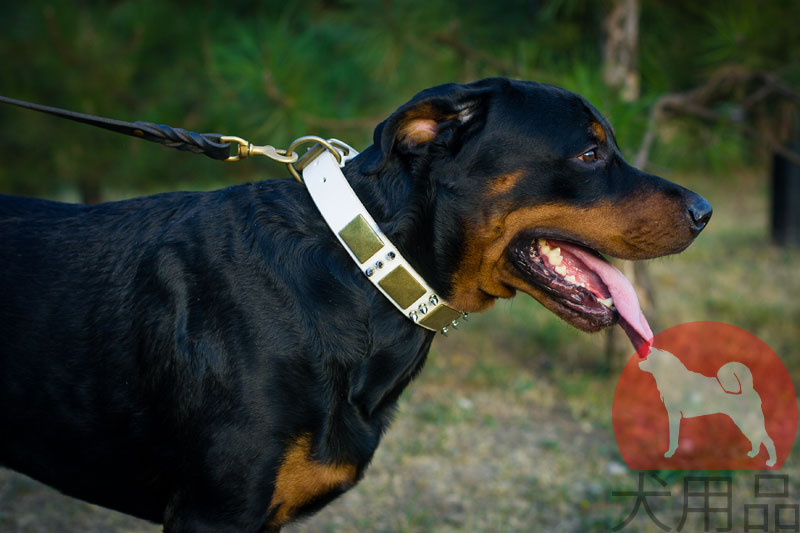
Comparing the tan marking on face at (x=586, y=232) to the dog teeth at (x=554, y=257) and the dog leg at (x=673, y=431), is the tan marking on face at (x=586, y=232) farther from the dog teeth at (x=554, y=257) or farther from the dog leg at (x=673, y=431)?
the dog leg at (x=673, y=431)

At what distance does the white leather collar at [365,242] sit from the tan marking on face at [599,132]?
77cm

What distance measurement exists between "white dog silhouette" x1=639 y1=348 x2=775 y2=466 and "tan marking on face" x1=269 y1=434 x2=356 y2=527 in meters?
2.50

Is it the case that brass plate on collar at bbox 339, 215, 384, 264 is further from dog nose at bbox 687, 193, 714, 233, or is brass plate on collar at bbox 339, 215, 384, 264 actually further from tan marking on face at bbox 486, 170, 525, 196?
dog nose at bbox 687, 193, 714, 233

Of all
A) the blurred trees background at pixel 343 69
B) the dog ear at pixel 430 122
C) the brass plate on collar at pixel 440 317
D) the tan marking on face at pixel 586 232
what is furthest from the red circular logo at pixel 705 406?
the dog ear at pixel 430 122

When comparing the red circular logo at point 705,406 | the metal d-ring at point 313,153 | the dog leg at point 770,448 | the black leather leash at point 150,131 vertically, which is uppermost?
the black leather leash at point 150,131

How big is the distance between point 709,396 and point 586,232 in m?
2.71

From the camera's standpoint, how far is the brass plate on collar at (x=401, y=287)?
2256 millimetres

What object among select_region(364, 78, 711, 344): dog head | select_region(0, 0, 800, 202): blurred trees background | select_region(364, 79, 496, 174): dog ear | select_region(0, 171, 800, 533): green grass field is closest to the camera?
select_region(364, 79, 496, 174): dog ear

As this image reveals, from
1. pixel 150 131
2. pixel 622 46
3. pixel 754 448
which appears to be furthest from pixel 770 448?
pixel 150 131

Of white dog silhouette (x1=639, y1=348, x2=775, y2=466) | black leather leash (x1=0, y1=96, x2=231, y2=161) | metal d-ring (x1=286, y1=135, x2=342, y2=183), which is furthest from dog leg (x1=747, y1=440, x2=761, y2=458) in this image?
black leather leash (x1=0, y1=96, x2=231, y2=161)

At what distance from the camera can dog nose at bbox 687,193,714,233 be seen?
243 cm

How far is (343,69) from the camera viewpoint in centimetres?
616

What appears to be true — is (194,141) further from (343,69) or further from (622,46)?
(343,69)

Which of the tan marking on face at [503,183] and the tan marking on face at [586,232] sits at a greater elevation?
the tan marking on face at [503,183]
